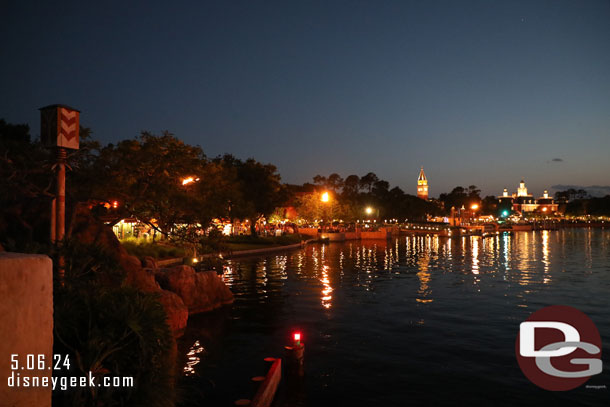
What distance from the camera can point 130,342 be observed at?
758cm

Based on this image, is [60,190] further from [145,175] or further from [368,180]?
[368,180]

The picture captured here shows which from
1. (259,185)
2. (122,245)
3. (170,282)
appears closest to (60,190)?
(170,282)

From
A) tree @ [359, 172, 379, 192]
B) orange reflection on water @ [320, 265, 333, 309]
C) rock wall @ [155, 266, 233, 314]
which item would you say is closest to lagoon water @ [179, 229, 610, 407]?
orange reflection on water @ [320, 265, 333, 309]

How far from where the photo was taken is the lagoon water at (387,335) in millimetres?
11062

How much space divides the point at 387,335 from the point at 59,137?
12.4m

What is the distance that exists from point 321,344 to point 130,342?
8.61 m

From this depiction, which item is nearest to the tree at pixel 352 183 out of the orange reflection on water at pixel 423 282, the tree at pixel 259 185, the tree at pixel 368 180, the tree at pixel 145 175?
the tree at pixel 368 180

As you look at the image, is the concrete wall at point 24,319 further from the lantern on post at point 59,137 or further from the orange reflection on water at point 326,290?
the orange reflection on water at point 326,290

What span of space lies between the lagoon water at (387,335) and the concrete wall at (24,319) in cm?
534

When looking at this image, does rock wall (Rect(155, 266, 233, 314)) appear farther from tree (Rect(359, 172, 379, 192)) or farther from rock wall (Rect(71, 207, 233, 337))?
tree (Rect(359, 172, 379, 192))

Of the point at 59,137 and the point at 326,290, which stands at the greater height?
the point at 59,137

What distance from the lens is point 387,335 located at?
16.3 m

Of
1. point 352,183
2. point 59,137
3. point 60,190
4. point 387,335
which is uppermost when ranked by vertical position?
point 352,183

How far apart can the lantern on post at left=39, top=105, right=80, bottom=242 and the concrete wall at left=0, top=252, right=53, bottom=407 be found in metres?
6.95
